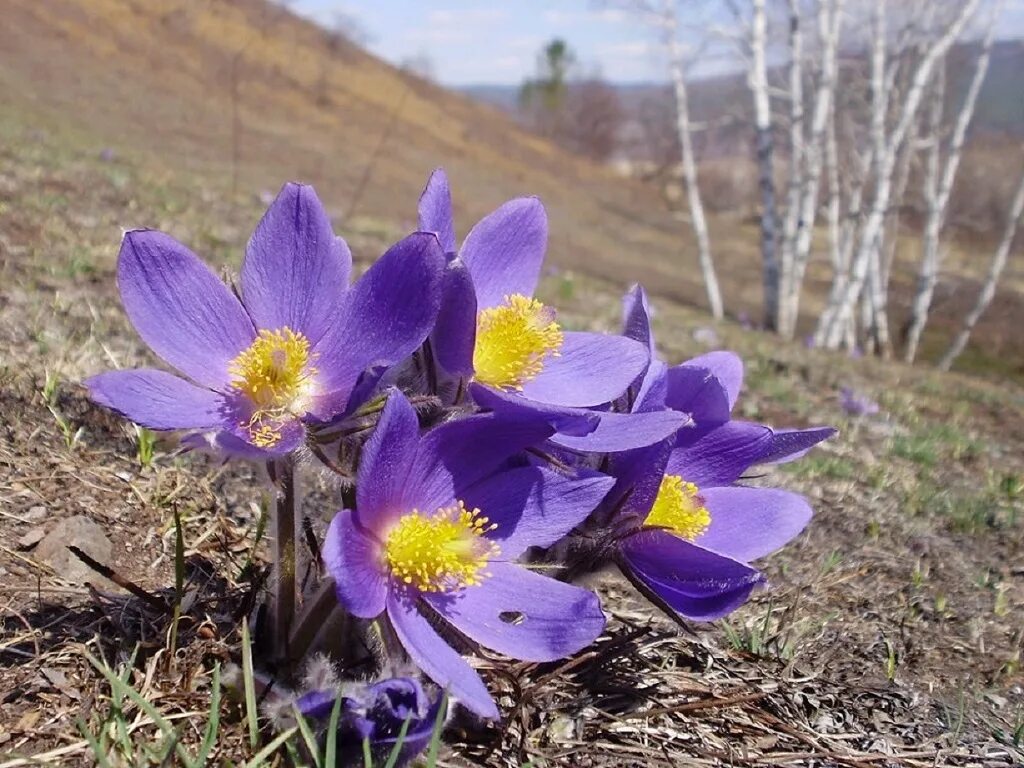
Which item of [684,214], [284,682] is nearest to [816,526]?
[284,682]

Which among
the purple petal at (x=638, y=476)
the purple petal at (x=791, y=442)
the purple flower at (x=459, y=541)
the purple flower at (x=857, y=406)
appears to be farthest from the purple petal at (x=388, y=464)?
the purple flower at (x=857, y=406)

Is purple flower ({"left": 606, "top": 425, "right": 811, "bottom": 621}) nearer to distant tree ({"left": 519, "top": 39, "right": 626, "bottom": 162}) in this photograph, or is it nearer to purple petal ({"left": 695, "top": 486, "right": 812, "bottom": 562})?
purple petal ({"left": 695, "top": 486, "right": 812, "bottom": 562})

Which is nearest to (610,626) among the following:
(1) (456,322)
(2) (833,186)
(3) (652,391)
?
(3) (652,391)

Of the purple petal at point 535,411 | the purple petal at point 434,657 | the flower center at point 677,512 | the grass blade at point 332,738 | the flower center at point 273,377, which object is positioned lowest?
the grass blade at point 332,738

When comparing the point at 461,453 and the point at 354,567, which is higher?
the point at 461,453

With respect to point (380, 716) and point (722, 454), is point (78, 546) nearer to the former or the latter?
point (380, 716)

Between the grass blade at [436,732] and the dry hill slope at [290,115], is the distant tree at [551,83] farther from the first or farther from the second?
the grass blade at [436,732]

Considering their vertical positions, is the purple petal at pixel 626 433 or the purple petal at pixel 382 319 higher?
the purple petal at pixel 382 319
